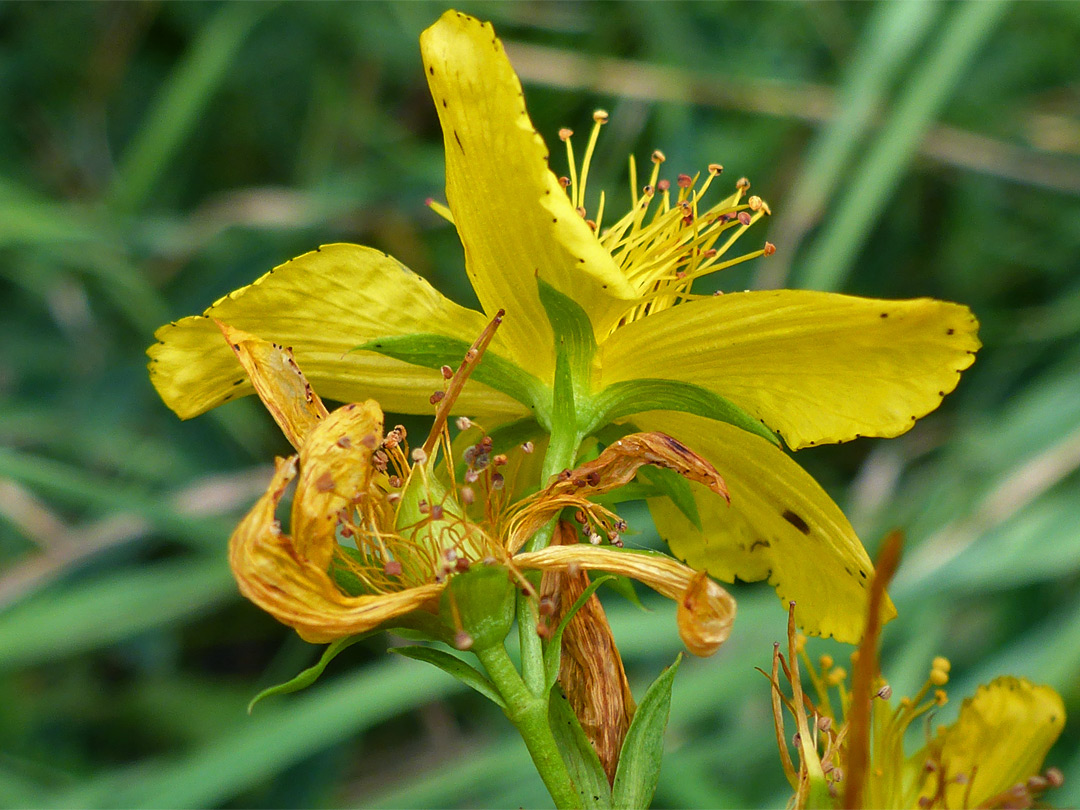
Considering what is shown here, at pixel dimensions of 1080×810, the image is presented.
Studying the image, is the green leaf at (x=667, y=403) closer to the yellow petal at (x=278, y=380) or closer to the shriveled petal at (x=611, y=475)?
the shriveled petal at (x=611, y=475)

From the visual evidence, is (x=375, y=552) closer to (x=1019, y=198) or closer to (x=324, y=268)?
(x=324, y=268)

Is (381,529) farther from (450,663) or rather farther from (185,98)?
(185,98)

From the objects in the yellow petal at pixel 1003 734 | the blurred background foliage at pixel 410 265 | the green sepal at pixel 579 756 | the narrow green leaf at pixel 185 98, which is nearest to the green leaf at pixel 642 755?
the green sepal at pixel 579 756

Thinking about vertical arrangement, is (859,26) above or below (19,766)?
above

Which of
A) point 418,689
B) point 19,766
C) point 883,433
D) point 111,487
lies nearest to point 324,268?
point 883,433

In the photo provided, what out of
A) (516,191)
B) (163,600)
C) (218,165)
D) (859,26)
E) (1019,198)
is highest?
(516,191)

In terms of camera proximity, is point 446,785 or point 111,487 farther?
point 111,487

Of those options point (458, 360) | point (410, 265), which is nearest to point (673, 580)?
point (458, 360)
